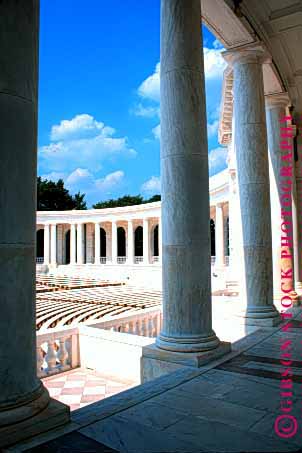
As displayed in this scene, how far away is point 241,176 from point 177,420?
123 ft

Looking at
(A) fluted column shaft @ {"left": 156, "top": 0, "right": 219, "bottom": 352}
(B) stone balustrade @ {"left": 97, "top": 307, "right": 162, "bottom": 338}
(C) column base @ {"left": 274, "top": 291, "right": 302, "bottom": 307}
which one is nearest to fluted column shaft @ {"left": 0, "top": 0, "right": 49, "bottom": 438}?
(A) fluted column shaft @ {"left": 156, "top": 0, "right": 219, "bottom": 352}

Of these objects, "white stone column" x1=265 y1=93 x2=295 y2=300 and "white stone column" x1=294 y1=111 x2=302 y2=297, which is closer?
"white stone column" x1=265 y1=93 x2=295 y2=300

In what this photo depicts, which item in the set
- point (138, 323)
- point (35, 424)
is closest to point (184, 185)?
point (35, 424)

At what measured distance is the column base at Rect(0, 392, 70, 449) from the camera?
57.7 feet

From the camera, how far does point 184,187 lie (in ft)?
107

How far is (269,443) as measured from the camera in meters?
18.0

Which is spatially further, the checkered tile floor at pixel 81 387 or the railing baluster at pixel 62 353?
the railing baluster at pixel 62 353

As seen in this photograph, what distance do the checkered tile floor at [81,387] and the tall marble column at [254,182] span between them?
18.6 meters

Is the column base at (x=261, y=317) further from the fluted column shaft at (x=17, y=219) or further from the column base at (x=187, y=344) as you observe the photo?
the fluted column shaft at (x=17, y=219)

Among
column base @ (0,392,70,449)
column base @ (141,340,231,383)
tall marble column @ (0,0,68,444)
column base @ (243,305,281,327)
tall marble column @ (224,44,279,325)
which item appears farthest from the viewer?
tall marble column @ (224,44,279,325)

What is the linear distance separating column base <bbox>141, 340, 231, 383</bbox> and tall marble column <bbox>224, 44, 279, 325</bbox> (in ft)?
57.6

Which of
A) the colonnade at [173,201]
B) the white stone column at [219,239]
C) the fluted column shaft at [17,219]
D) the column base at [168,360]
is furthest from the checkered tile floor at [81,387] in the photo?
the white stone column at [219,239]

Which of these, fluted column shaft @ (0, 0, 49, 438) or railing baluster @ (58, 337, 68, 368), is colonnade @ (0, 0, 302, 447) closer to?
fluted column shaft @ (0, 0, 49, 438)

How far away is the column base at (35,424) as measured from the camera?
693 inches
